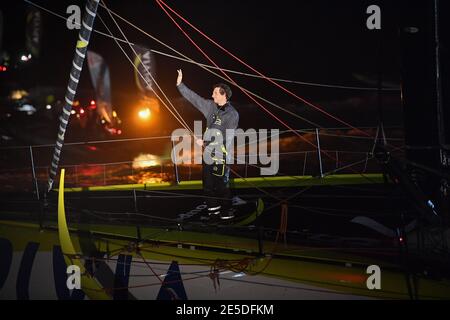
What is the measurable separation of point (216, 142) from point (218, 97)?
0.56 m

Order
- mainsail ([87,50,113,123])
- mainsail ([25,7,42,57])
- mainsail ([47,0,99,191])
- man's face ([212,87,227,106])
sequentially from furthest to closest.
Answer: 1. mainsail ([25,7,42,57])
2. mainsail ([87,50,113,123])
3. man's face ([212,87,227,106])
4. mainsail ([47,0,99,191])

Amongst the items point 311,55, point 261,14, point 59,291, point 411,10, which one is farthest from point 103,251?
point 311,55

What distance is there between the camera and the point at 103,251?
5180 millimetres

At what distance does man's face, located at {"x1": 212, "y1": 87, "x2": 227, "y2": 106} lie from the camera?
5456 millimetres

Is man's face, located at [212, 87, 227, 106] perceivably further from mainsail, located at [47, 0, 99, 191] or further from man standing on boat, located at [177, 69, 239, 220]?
mainsail, located at [47, 0, 99, 191]

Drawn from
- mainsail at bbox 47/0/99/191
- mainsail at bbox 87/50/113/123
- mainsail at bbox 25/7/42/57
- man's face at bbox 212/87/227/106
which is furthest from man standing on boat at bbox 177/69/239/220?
mainsail at bbox 25/7/42/57

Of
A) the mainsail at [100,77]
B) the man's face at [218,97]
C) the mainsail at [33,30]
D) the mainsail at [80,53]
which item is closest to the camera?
the mainsail at [80,53]

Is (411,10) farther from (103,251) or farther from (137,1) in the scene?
(137,1)

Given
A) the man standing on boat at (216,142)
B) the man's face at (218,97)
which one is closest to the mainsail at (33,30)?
the man standing on boat at (216,142)

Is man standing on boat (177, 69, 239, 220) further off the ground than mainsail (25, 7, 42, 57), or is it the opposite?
mainsail (25, 7, 42, 57)

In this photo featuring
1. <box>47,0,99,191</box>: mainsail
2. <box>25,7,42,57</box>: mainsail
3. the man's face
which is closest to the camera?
<box>47,0,99,191</box>: mainsail

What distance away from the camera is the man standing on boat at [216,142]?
5.54m

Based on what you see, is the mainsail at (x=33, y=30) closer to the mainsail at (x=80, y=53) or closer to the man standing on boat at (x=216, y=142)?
the mainsail at (x=80, y=53)

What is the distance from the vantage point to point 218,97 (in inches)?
217
